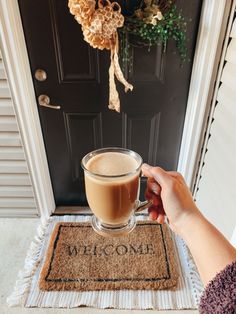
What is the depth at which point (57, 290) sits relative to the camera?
1357 millimetres

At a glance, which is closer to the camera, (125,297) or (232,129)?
(232,129)

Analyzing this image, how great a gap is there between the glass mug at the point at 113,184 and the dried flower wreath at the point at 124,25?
1.94 feet

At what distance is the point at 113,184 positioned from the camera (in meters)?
0.81

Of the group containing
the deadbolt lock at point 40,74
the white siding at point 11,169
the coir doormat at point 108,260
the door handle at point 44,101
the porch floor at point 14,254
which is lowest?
the porch floor at point 14,254

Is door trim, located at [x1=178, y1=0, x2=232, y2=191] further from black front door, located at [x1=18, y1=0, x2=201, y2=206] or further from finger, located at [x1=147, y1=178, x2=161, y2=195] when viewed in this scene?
finger, located at [x1=147, y1=178, x2=161, y2=195]

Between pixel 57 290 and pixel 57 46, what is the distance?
1.34m

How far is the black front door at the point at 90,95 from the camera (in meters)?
1.31

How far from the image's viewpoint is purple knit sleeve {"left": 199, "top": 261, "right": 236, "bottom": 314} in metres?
0.53

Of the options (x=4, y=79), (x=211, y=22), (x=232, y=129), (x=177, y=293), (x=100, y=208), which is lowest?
(x=177, y=293)

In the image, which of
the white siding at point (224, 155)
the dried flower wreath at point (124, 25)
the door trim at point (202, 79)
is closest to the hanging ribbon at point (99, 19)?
the dried flower wreath at point (124, 25)

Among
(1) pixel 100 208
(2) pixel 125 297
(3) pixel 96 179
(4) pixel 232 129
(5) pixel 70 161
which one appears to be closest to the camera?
(3) pixel 96 179

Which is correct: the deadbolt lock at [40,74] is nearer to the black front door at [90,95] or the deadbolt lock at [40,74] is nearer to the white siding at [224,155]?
the black front door at [90,95]

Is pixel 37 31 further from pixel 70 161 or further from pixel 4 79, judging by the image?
pixel 70 161

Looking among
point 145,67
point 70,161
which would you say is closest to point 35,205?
point 70,161
